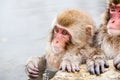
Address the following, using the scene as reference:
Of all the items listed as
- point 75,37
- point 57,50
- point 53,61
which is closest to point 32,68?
point 53,61

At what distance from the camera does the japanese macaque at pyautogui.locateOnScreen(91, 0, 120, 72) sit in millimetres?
7361

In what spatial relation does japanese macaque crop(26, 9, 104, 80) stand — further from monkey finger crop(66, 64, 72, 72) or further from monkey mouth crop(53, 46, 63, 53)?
monkey finger crop(66, 64, 72, 72)

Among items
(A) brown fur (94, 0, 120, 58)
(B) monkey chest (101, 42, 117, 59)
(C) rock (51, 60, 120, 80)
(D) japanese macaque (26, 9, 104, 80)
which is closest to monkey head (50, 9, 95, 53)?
(D) japanese macaque (26, 9, 104, 80)

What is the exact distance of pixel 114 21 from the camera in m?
7.36

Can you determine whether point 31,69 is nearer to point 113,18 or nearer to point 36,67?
point 36,67

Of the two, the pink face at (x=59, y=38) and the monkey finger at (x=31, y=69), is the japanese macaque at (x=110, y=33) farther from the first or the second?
the monkey finger at (x=31, y=69)

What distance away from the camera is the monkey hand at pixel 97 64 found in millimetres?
6880

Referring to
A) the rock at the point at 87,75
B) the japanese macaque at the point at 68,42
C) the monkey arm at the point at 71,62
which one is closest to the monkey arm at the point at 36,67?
the japanese macaque at the point at 68,42

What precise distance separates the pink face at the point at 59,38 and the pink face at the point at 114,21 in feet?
1.88

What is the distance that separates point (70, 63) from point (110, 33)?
2.03 ft

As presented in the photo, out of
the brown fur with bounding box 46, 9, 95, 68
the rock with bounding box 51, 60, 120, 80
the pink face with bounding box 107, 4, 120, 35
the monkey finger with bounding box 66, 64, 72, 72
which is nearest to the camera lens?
the rock with bounding box 51, 60, 120, 80

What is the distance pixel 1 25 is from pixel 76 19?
206 inches

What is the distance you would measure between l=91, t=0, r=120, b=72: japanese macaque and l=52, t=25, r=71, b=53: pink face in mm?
398

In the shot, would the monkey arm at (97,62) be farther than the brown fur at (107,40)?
No
